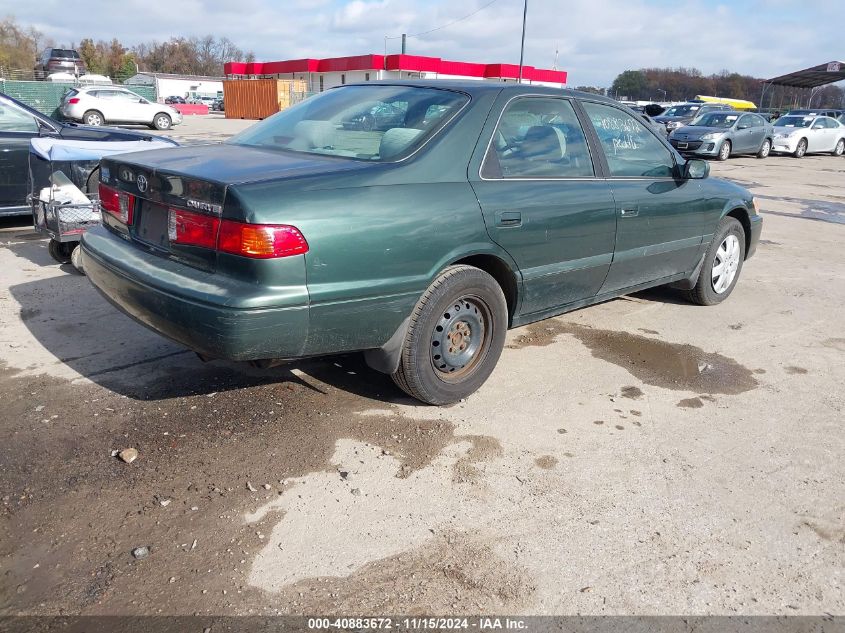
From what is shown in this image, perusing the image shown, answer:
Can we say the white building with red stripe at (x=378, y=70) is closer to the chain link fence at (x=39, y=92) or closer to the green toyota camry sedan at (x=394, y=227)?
the chain link fence at (x=39, y=92)

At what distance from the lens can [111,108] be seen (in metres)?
23.4

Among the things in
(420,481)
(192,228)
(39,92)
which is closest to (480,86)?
(192,228)

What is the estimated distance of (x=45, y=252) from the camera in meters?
6.68

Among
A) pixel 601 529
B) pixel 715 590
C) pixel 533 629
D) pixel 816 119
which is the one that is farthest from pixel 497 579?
pixel 816 119

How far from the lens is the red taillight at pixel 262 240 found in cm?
274

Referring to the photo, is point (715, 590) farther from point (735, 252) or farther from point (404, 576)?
point (735, 252)

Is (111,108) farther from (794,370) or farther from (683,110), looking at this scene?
(794,370)

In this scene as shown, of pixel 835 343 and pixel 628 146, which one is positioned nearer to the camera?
pixel 628 146

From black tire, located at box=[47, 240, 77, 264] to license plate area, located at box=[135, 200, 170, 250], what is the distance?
299 cm

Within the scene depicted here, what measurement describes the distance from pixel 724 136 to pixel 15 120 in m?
19.6

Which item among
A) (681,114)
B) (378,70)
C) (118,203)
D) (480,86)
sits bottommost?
(118,203)

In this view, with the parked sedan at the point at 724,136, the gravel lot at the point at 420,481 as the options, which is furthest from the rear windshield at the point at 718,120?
the gravel lot at the point at 420,481

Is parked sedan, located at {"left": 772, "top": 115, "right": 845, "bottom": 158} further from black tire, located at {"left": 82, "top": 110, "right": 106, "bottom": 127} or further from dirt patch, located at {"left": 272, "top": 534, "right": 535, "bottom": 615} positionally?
dirt patch, located at {"left": 272, "top": 534, "right": 535, "bottom": 615}

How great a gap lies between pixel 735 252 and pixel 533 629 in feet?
Answer: 15.1
